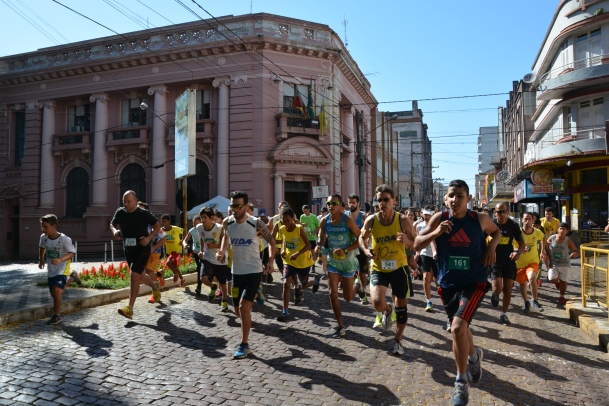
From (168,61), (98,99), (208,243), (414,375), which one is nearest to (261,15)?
(168,61)

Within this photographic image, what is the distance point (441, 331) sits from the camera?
22.3 feet

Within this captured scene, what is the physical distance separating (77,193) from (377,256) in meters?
26.7

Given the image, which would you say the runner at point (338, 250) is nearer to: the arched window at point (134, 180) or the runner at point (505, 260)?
the runner at point (505, 260)

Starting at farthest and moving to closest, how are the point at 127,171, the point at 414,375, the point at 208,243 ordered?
1. the point at 127,171
2. the point at 208,243
3. the point at 414,375

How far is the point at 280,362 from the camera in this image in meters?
5.22

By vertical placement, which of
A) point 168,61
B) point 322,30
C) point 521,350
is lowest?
point 521,350

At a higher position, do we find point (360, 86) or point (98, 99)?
point (360, 86)

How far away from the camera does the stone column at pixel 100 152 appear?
26.8m

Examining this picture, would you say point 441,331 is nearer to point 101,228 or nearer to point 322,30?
point 322,30

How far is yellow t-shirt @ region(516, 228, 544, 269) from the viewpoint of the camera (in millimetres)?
8211

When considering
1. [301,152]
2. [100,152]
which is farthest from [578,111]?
[100,152]

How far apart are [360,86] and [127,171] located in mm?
16746

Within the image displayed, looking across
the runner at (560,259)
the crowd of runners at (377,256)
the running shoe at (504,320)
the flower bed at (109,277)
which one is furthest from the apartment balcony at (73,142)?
the running shoe at (504,320)

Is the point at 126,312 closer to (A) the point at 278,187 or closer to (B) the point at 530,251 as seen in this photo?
(B) the point at 530,251
